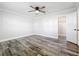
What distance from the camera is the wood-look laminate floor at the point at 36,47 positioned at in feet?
5.84

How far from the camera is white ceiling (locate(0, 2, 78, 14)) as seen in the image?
1.74m

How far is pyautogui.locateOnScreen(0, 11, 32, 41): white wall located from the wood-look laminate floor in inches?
4.3

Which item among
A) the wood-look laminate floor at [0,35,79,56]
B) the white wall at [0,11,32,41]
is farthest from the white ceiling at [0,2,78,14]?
the wood-look laminate floor at [0,35,79,56]

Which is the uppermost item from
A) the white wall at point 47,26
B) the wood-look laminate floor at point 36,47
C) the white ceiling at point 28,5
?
the white ceiling at point 28,5

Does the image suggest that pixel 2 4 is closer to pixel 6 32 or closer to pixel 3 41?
pixel 6 32

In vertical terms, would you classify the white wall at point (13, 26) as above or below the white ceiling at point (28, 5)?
below

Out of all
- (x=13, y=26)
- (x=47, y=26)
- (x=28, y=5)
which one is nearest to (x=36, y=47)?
(x=47, y=26)

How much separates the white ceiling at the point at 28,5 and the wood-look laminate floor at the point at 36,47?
1.91ft

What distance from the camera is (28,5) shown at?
70.2 inches

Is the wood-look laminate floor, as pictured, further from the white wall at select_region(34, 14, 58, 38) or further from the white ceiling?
the white ceiling

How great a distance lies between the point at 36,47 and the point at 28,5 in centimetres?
87

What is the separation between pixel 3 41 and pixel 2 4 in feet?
2.42

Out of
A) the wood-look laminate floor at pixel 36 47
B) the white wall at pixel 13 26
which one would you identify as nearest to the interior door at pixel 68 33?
the wood-look laminate floor at pixel 36 47

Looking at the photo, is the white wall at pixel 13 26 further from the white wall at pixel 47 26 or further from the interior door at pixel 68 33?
the interior door at pixel 68 33
